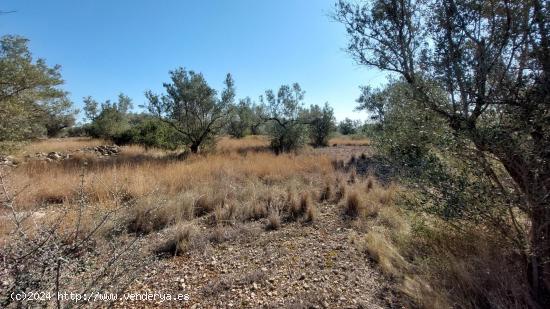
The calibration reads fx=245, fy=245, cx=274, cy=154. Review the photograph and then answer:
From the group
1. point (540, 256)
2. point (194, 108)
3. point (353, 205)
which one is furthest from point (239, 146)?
point (540, 256)

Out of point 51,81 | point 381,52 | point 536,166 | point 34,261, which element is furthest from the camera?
point 51,81

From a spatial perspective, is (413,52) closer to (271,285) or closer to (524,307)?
(524,307)

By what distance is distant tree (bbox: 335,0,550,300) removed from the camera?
170cm

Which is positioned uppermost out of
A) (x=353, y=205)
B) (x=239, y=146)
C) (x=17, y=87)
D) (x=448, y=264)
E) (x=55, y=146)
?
(x=17, y=87)

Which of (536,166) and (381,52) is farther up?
(381,52)

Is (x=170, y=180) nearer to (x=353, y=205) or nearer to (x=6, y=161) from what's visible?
(x=353, y=205)

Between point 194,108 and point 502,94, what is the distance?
477 inches

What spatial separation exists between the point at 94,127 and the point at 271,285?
2587 cm

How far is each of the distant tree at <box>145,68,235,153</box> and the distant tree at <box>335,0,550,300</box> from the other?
11151 millimetres

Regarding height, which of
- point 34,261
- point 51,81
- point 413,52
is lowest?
point 34,261

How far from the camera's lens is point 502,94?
1.84 m

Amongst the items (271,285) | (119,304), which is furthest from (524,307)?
(119,304)

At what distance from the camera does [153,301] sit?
238 centimetres

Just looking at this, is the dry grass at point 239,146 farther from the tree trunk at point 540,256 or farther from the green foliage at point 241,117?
the tree trunk at point 540,256
